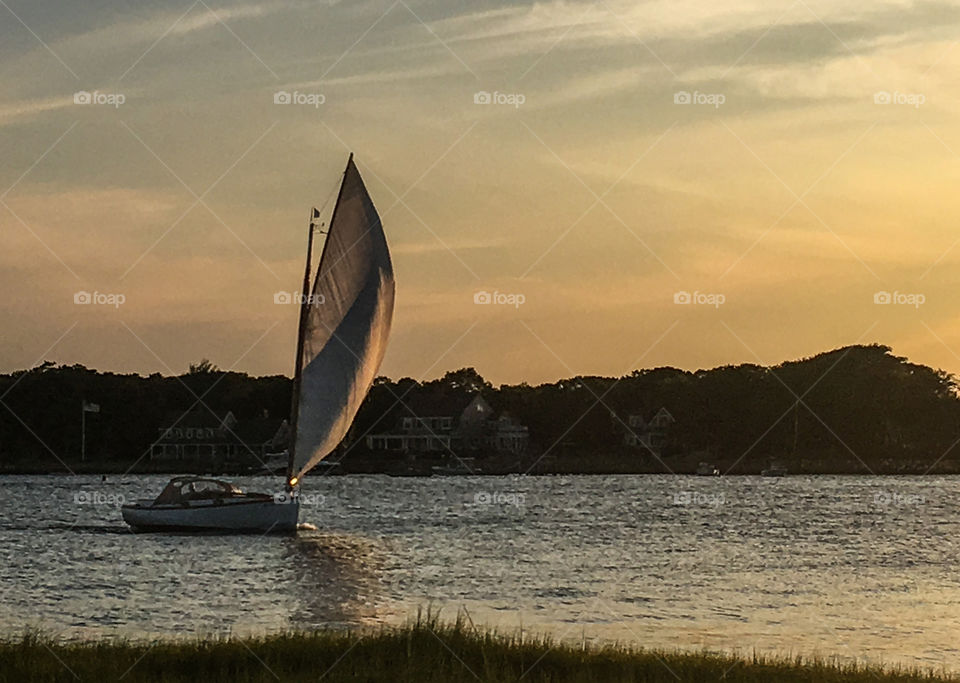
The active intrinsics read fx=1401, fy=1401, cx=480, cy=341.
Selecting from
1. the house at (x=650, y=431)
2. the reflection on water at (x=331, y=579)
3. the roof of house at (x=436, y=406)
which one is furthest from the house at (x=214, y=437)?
the reflection on water at (x=331, y=579)

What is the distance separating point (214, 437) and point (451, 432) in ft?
98.6

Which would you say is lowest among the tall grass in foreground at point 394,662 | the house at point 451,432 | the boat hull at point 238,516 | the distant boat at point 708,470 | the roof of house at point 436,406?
the tall grass in foreground at point 394,662

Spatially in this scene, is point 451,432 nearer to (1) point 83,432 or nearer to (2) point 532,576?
(1) point 83,432

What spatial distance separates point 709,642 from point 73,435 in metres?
142

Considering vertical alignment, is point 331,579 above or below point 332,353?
below

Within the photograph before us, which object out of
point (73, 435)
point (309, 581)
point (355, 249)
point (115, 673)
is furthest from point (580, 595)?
point (73, 435)

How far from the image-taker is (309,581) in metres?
41.1

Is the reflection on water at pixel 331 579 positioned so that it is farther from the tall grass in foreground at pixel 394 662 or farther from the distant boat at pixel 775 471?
the distant boat at pixel 775 471

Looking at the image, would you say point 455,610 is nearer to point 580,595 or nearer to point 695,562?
point 580,595

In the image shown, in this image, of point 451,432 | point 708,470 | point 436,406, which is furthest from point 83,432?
point 708,470

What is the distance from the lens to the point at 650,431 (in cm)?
18688

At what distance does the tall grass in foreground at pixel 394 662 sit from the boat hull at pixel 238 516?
29755 mm

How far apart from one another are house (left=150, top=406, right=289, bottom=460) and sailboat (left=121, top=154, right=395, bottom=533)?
112 meters

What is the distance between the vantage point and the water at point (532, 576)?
3109 cm
